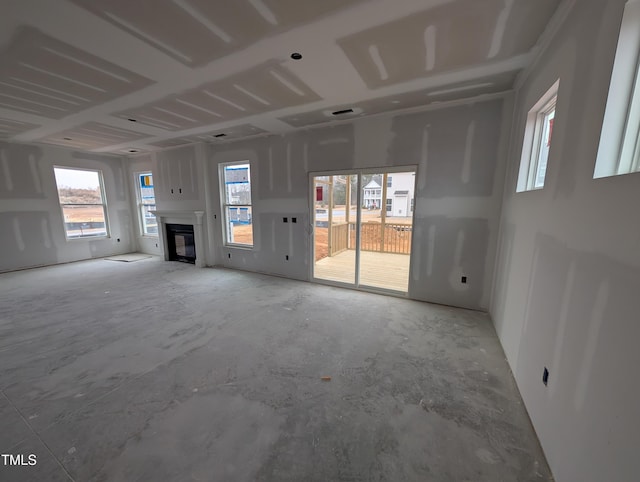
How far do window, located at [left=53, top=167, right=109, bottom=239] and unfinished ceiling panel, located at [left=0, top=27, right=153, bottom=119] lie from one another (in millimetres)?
3172

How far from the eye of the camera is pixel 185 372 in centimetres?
217

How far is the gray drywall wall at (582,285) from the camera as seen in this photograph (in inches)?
37.5

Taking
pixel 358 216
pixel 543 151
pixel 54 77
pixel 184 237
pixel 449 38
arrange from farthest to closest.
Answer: pixel 184 237, pixel 358 216, pixel 54 77, pixel 543 151, pixel 449 38

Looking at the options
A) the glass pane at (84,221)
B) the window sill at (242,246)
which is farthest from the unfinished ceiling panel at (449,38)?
the glass pane at (84,221)

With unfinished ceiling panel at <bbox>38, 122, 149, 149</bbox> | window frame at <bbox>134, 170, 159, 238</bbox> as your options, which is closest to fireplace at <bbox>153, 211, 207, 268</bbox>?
window frame at <bbox>134, 170, 159, 238</bbox>

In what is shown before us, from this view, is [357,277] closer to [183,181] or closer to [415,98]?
[415,98]

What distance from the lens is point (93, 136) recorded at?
4.70 metres

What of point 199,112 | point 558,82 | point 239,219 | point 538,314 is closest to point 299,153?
point 199,112

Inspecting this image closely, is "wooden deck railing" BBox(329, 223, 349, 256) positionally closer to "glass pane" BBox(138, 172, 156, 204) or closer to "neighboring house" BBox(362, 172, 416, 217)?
"neighboring house" BBox(362, 172, 416, 217)

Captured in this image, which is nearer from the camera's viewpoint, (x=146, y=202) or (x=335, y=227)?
(x=335, y=227)

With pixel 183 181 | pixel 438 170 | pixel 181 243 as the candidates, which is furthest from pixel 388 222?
pixel 181 243

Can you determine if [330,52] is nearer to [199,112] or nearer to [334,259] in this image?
[199,112]

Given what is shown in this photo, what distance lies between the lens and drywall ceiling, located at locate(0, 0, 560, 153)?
Result: 166cm

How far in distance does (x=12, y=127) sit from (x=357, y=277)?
6436 millimetres
